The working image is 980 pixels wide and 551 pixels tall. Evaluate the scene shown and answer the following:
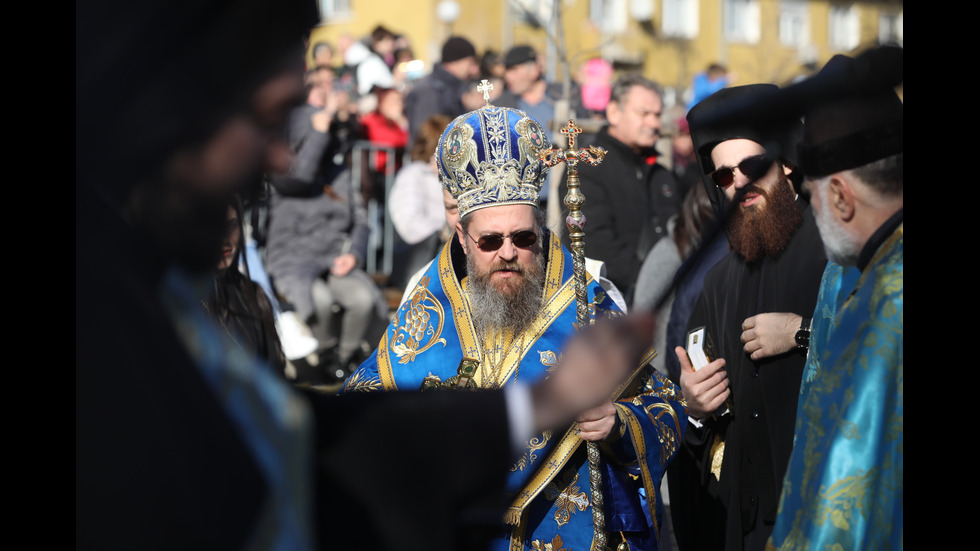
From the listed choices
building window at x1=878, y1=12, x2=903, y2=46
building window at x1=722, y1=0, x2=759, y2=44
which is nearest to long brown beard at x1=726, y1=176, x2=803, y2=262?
building window at x1=878, y1=12, x2=903, y2=46

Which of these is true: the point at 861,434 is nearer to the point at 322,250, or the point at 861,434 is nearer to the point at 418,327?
the point at 418,327

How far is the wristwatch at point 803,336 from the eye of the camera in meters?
3.45

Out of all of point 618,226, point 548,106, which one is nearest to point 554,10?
point 548,106

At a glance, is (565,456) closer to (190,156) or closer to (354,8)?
(190,156)

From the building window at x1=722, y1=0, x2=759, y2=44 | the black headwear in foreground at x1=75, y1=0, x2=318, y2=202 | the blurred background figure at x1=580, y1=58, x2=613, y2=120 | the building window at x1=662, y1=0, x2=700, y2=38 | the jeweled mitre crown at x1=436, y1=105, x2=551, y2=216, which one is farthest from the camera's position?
the building window at x1=662, y1=0, x2=700, y2=38

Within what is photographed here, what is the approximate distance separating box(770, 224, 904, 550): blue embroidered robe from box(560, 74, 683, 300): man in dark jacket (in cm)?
414

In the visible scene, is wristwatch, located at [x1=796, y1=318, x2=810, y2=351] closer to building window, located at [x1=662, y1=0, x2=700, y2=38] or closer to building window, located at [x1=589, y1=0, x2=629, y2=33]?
building window, located at [x1=589, y1=0, x2=629, y2=33]

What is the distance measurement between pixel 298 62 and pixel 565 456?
2.04m

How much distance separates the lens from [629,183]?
686 centimetres

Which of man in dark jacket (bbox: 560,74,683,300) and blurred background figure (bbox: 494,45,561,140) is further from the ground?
blurred background figure (bbox: 494,45,561,140)

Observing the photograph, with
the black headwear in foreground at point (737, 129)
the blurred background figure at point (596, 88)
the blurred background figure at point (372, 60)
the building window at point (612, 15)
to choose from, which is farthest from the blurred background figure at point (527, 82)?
the building window at point (612, 15)

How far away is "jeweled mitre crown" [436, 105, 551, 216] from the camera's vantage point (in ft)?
12.9

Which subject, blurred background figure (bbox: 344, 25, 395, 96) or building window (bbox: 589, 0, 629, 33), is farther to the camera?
building window (bbox: 589, 0, 629, 33)

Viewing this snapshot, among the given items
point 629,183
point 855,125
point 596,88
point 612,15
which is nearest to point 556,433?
point 855,125
